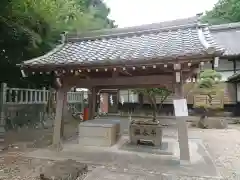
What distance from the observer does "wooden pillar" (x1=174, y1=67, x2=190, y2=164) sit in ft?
17.1


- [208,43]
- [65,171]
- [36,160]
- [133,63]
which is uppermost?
[208,43]

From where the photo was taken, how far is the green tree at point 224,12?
24.1 metres

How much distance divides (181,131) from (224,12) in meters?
25.7

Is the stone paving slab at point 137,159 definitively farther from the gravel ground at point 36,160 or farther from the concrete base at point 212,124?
the concrete base at point 212,124

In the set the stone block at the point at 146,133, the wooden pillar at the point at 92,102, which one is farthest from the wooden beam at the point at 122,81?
the wooden pillar at the point at 92,102

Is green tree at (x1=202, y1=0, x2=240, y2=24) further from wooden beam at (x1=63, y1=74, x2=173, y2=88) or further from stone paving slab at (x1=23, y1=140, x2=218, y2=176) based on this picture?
stone paving slab at (x1=23, y1=140, x2=218, y2=176)

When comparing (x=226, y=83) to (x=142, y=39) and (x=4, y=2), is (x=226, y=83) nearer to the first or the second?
(x=142, y=39)

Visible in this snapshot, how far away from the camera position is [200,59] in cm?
465

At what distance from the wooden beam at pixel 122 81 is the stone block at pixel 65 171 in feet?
8.07

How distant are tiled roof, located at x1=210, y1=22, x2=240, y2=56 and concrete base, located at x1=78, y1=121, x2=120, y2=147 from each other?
1235cm

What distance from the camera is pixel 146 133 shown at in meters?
6.92

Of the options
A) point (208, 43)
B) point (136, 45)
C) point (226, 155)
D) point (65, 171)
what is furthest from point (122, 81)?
point (226, 155)

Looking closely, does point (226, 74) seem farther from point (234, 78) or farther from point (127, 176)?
point (127, 176)

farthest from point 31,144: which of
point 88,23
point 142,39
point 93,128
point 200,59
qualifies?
point 88,23
